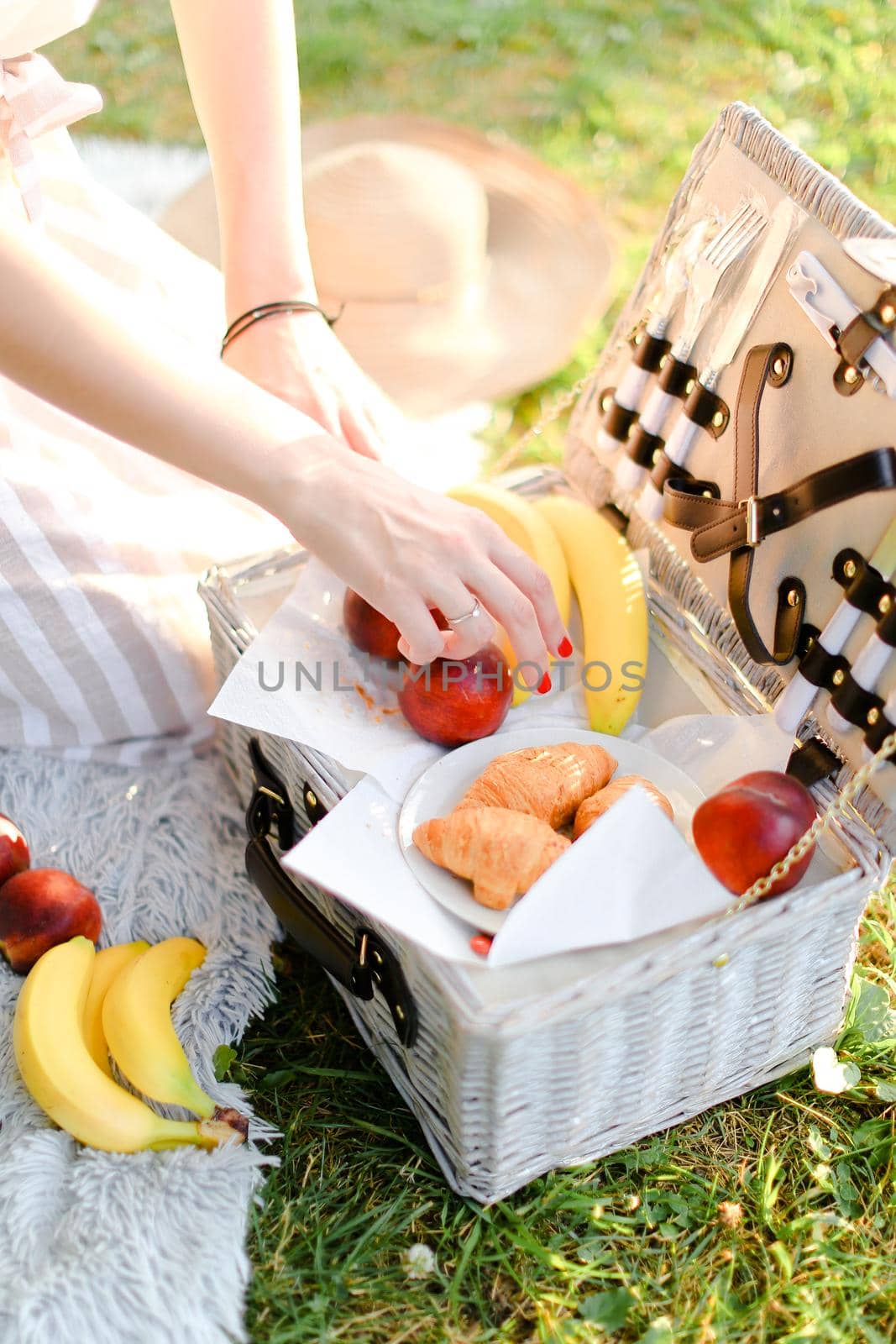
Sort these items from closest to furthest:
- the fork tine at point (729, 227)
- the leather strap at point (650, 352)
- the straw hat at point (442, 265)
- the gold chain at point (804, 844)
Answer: the gold chain at point (804, 844) → the fork tine at point (729, 227) → the leather strap at point (650, 352) → the straw hat at point (442, 265)

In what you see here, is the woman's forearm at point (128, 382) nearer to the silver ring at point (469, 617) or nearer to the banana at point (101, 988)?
the silver ring at point (469, 617)

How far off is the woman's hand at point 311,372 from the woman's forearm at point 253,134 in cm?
6

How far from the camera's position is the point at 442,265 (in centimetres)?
171

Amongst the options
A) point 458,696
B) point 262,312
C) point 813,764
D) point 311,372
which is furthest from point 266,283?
point 813,764

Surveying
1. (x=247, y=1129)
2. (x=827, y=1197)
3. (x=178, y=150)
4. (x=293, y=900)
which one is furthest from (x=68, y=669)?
(x=178, y=150)

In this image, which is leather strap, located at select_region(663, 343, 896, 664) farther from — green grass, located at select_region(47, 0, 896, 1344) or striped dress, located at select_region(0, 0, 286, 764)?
striped dress, located at select_region(0, 0, 286, 764)

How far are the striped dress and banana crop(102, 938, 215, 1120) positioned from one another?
300mm

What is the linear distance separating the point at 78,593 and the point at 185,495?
202 millimetres

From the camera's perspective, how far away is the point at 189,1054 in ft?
3.49

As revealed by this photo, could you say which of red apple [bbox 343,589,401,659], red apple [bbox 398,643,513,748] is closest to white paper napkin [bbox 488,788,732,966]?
red apple [bbox 398,643,513,748]

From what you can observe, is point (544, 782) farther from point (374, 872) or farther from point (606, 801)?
point (374, 872)

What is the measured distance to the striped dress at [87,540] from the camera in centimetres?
119


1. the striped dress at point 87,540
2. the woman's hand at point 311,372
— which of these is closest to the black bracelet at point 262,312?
the woman's hand at point 311,372

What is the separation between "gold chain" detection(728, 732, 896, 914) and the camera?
844 millimetres
